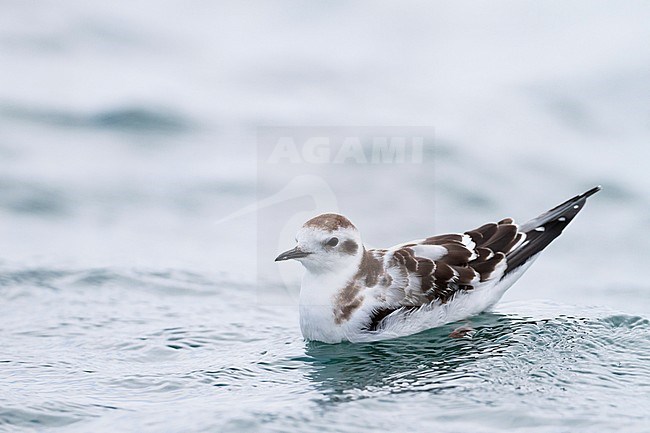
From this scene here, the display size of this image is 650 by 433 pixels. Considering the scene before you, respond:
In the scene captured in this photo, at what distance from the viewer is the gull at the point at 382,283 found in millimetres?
8945

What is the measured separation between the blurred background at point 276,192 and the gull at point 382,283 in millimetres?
264

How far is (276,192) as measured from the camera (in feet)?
47.5

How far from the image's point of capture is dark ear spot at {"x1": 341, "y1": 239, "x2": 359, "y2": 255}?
29.9ft

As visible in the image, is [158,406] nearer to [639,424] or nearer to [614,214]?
[639,424]

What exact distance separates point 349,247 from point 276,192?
545cm

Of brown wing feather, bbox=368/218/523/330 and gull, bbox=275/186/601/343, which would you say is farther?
brown wing feather, bbox=368/218/523/330

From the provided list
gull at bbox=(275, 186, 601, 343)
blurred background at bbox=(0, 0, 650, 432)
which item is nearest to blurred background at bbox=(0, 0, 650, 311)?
blurred background at bbox=(0, 0, 650, 432)

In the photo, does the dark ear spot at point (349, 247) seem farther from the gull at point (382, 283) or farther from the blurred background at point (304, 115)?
the blurred background at point (304, 115)

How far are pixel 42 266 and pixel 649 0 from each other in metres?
12.9

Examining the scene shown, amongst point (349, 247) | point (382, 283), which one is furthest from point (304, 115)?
point (382, 283)

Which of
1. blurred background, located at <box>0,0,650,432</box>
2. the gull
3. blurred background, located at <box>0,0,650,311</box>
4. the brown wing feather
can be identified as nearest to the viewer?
blurred background, located at <box>0,0,650,432</box>

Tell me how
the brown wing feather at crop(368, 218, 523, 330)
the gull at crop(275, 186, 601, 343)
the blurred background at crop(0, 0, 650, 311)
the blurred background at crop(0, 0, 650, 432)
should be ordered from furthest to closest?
the blurred background at crop(0, 0, 650, 311) < the brown wing feather at crop(368, 218, 523, 330) < the gull at crop(275, 186, 601, 343) < the blurred background at crop(0, 0, 650, 432)

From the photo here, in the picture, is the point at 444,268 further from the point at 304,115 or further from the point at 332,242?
the point at 304,115

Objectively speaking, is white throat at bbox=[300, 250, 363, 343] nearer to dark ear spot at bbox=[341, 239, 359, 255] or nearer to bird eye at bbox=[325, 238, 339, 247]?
dark ear spot at bbox=[341, 239, 359, 255]
